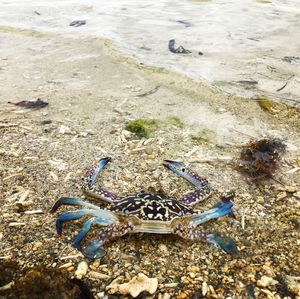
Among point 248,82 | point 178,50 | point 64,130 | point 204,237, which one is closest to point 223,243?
point 204,237

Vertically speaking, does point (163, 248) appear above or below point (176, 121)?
above

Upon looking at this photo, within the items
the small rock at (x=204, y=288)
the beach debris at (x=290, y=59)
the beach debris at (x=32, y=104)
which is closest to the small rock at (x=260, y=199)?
the small rock at (x=204, y=288)

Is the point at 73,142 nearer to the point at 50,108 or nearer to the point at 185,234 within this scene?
the point at 50,108

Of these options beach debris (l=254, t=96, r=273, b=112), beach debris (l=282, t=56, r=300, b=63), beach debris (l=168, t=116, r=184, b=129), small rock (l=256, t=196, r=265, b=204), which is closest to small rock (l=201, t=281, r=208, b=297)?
small rock (l=256, t=196, r=265, b=204)

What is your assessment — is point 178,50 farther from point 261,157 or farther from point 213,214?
point 213,214

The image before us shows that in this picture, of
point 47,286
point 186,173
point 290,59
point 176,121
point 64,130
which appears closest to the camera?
point 47,286

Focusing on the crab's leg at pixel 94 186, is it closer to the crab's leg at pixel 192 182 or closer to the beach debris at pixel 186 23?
the crab's leg at pixel 192 182

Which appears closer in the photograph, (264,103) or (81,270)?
(81,270)

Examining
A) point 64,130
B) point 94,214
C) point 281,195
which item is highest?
point 94,214
